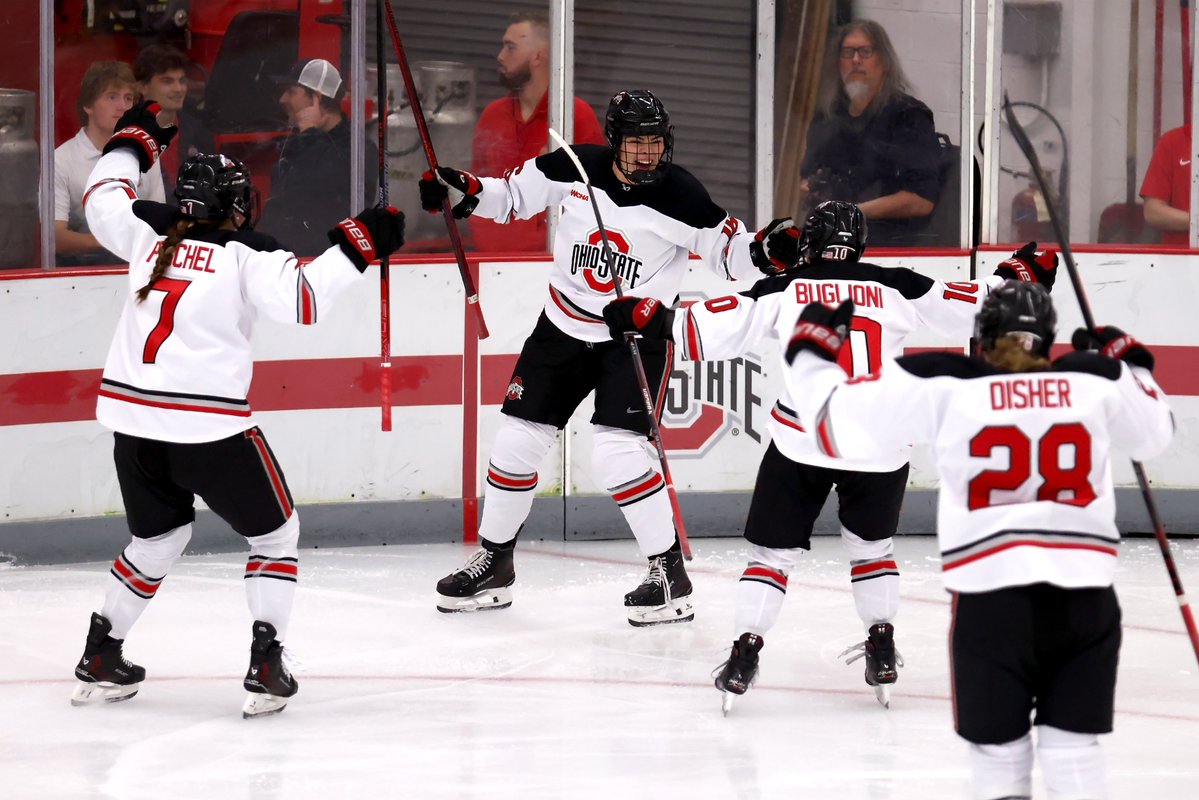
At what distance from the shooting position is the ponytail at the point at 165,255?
3.64 m

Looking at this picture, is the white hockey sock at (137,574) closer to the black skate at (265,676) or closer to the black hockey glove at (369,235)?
the black skate at (265,676)

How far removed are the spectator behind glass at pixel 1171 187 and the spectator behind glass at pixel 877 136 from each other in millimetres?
750

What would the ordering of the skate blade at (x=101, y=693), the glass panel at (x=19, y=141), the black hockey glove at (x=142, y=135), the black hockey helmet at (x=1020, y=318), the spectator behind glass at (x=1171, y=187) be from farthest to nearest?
1. the spectator behind glass at (x=1171, y=187)
2. the glass panel at (x=19, y=141)
3. the black hockey glove at (x=142, y=135)
4. the skate blade at (x=101, y=693)
5. the black hockey helmet at (x=1020, y=318)

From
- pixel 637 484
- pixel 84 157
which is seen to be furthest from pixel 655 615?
pixel 84 157

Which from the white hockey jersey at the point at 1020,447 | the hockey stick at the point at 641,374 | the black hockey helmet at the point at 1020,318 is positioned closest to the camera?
the white hockey jersey at the point at 1020,447

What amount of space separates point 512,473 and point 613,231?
2.44 feet

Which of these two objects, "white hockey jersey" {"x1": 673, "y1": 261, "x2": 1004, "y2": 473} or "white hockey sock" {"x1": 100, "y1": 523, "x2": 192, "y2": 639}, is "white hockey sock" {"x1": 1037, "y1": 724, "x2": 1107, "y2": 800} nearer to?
"white hockey jersey" {"x1": 673, "y1": 261, "x2": 1004, "y2": 473}

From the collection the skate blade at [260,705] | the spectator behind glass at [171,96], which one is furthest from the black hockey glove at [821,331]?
the spectator behind glass at [171,96]

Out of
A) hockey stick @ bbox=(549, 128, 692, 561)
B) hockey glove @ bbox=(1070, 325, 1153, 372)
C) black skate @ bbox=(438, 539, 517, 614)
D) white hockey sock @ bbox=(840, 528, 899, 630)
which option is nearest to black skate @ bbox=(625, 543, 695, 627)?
hockey stick @ bbox=(549, 128, 692, 561)

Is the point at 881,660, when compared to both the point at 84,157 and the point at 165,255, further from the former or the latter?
the point at 84,157

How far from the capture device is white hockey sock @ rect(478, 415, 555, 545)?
4.80m

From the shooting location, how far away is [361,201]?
571cm

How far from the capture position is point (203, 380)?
11.9ft

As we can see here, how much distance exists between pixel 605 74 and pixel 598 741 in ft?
9.50
